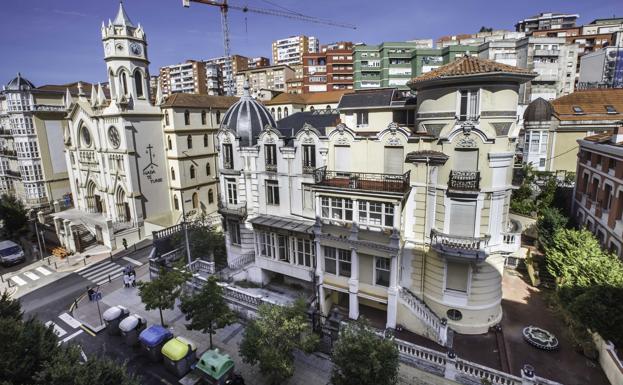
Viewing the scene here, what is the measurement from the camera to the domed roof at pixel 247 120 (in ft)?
87.8

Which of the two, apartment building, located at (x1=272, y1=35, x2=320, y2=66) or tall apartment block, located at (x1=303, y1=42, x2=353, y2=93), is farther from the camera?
apartment building, located at (x1=272, y1=35, x2=320, y2=66)

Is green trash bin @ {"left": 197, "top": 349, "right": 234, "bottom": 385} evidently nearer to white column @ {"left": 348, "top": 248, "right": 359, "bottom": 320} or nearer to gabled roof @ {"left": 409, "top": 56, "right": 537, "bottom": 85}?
white column @ {"left": 348, "top": 248, "right": 359, "bottom": 320}

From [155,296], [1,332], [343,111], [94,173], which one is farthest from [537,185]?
[94,173]

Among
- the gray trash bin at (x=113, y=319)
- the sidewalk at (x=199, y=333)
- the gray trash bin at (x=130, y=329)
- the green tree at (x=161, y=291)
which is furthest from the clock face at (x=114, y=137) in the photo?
the gray trash bin at (x=130, y=329)

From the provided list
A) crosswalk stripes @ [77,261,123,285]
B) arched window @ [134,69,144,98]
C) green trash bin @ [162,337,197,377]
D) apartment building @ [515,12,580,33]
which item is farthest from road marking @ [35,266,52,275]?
apartment building @ [515,12,580,33]

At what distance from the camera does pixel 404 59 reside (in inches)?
2975

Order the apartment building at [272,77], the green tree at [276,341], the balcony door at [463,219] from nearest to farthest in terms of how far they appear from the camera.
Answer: the green tree at [276,341], the balcony door at [463,219], the apartment building at [272,77]

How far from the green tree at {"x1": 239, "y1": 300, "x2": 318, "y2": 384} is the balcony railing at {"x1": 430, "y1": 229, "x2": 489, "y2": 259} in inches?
367

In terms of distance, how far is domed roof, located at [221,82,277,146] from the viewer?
2675 cm

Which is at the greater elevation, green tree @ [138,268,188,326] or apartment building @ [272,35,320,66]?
apartment building @ [272,35,320,66]

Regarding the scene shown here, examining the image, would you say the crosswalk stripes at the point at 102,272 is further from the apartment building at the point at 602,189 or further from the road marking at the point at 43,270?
the apartment building at the point at 602,189

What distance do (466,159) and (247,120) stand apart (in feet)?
53.6

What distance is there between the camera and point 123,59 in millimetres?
41094

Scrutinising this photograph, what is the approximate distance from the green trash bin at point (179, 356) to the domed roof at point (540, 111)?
40408 millimetres
